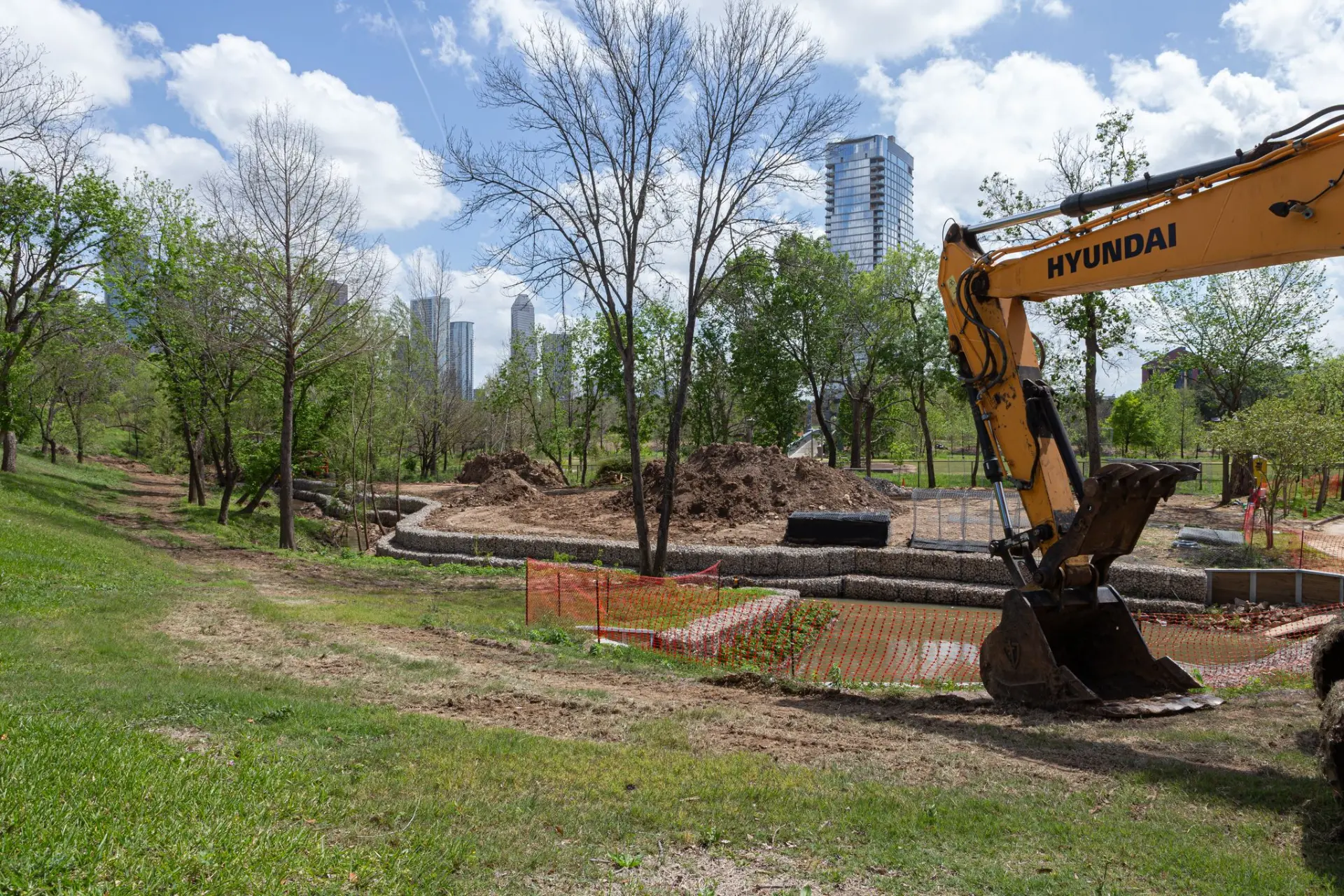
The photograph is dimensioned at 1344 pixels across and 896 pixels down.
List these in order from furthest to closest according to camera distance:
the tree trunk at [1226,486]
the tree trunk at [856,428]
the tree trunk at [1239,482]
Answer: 1. the tree trunk at [856,428]
2. the tree trunk at [1239,482]
3. the tree trunk at [1226,486]

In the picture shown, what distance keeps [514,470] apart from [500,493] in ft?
28.0

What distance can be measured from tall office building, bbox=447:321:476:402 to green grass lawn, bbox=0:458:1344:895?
119 feet

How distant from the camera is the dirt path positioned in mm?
5832

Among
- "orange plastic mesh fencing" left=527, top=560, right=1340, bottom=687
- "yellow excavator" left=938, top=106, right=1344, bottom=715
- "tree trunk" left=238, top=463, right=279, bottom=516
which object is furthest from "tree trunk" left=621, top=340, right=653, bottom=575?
"tree trunk" left=238, top=463, right=279, bottom=516

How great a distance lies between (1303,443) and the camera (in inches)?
742

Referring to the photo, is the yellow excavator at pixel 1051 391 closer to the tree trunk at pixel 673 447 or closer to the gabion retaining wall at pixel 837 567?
the tree trunk at pixel 673 447

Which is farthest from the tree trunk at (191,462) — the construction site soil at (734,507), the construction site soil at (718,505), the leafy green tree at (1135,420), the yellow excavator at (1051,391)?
the leafy green tree at (1135,420)

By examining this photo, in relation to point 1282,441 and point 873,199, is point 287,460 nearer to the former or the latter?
point 1282,441

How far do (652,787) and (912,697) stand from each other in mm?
A: 3821

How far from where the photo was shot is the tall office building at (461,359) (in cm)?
4637

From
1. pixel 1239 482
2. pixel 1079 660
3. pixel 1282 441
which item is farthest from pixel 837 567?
pixel 1239 482

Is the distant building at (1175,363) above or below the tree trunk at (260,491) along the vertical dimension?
above

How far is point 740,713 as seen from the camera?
280 inches

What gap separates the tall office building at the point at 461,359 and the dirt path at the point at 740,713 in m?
32.7
